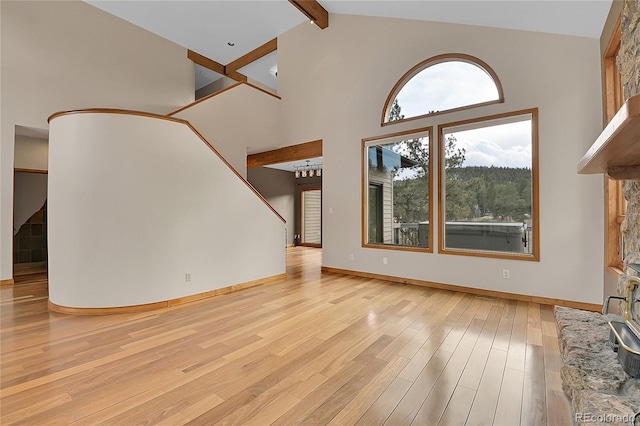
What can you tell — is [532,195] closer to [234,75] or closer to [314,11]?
[314,11]

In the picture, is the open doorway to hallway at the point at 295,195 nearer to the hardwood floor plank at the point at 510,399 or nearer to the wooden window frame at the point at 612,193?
the wooden window frame at the point at 612,193

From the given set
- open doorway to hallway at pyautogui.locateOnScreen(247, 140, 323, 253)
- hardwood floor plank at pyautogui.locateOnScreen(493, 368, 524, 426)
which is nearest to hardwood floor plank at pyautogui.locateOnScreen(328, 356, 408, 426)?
hardwood floor plank at pyautogui.locateOnScreen(493, 368, 524, 426)

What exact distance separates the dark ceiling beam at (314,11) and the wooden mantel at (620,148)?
5045mm

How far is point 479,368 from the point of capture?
2.10m

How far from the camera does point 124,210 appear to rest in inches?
127

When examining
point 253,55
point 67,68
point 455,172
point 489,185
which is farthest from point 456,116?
point 67,68

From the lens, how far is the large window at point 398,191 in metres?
4.57

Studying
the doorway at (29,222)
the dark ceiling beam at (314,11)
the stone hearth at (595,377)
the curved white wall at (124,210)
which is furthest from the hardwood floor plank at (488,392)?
the doorway at (29,222)

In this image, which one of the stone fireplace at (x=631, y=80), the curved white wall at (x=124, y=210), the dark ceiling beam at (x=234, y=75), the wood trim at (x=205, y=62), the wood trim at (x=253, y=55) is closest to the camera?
the stone fireplace at (x=631, y=80)

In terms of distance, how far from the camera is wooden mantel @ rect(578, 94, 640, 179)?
0.94 m

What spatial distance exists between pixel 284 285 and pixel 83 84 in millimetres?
5633

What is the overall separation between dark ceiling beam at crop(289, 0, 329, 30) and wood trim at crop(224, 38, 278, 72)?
1.71 metres

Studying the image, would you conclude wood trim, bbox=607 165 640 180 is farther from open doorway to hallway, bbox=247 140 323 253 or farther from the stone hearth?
open doorway to hallway, bbox=247 140 323 253

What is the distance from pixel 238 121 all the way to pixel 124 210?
11.0 feet
